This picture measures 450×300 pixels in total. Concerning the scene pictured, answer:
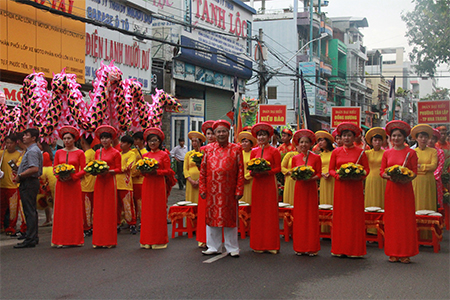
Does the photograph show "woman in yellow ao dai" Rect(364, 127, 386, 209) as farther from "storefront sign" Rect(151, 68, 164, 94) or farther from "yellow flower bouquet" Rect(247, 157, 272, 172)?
"storefront sign" Rect(151, 68, 164, 94)

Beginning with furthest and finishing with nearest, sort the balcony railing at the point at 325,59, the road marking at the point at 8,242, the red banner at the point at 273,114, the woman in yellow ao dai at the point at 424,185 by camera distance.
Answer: the balcony railing at the point at 325,59 → the red banner at the point at 273,114 → the woman in yellow ao dai at the point at 424,185 → the road marking at the point at 8,242

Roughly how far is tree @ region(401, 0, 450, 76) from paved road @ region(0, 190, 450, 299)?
8.79 metres

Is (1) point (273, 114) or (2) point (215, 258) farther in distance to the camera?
(1) point (273, 114)

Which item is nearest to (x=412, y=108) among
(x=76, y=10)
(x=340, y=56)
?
(x=340, y=56)

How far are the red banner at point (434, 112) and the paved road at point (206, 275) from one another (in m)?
7.14

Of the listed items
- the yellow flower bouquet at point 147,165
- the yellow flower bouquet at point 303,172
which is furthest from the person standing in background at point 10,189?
the yellow flower bouquet at point 303,172

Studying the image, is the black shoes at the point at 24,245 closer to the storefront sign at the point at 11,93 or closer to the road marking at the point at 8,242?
the road marking at the point at 8,242

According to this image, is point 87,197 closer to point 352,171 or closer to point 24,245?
point 24,245

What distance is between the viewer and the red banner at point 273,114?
18.1 meters

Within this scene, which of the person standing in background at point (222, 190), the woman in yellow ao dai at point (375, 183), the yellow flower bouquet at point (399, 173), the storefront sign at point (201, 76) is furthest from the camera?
the storefront sign at point (201, 76)

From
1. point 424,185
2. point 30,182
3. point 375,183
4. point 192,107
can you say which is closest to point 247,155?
point 375,183

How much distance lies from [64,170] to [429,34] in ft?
40.4

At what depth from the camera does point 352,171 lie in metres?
7.54

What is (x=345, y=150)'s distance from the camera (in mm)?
8055
